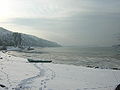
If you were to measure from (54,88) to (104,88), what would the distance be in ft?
17.0

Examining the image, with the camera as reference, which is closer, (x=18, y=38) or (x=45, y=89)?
(x=45, y=89)

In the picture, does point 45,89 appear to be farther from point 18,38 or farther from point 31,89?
point 18,38

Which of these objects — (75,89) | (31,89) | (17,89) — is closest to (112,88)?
(75,89)

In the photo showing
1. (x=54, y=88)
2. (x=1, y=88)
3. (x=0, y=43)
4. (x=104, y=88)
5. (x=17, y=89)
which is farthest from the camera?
Answer: (x=0, y=43)

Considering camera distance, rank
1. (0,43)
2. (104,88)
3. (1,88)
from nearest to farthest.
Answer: (1,88) < (104,88) < (0,43)

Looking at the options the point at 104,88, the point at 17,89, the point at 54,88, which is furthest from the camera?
the point at 104,88

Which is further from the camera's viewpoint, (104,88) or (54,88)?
(104,88)

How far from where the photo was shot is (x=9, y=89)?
1514 centimetres

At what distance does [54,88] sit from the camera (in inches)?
684

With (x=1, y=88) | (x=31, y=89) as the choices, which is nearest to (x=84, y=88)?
(x=31, y=89)

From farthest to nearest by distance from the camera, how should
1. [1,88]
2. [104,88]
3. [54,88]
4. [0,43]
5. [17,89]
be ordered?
[0,43], [104,88], [54,88], [17,89], [1,88]

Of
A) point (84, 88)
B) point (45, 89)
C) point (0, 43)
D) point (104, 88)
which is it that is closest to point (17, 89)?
point (45, 89)

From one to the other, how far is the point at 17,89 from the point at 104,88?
8.51 meters

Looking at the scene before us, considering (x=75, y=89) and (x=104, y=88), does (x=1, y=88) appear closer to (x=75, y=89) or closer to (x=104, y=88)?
(x=75, y=89)
